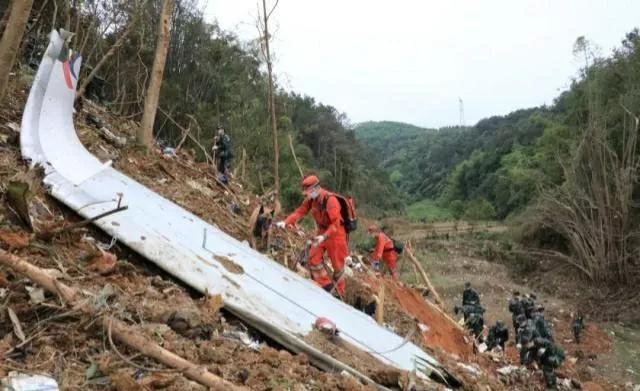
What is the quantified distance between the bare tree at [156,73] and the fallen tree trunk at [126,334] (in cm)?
488

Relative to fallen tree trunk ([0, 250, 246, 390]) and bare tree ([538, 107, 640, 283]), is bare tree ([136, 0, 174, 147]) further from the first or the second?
bare tree ([538, 107, 640, 283])

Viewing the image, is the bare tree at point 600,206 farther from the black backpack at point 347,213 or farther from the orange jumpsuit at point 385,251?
the black backpack at point 347,213

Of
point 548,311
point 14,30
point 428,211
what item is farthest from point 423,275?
point 428,211

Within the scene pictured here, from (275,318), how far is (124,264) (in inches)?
44.1

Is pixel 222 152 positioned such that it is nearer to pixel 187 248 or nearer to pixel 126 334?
pixel 187 248

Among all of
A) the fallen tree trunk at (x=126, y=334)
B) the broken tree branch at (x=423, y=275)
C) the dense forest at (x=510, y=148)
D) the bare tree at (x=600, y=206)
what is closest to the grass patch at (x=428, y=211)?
the dense forest at (x=510, y=148)

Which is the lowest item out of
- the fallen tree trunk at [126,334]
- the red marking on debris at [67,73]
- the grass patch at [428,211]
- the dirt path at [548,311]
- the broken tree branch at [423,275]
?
the grass patch at [428,211]

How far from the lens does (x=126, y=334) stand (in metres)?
3.11

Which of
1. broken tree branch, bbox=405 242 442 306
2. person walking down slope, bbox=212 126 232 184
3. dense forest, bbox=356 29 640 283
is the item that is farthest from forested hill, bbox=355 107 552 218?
person walking down slope, bbox=212 126 232 184

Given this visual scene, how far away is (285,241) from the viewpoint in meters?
8.44

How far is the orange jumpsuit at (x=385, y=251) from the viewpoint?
30.8 ft

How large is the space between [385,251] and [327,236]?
11.6 feet

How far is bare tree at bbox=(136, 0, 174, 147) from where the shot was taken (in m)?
7.66

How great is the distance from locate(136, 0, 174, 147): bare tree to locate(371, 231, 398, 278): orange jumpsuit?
12.2 ft
